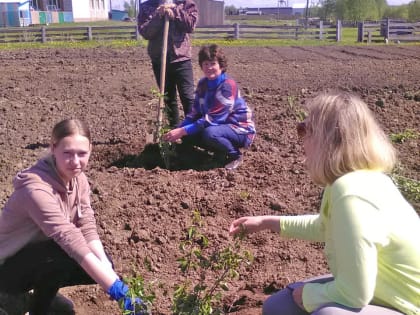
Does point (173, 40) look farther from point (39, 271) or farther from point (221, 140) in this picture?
point (39, 271)

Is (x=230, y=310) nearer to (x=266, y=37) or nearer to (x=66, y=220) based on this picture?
(x=66, y=220)

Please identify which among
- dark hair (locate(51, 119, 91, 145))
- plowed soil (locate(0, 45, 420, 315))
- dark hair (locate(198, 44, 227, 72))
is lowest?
plowed soil (locate(0, 45, 420, 315))

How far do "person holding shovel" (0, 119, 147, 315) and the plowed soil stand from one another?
0.31 m

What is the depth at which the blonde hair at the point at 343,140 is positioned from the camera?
2.11 metres

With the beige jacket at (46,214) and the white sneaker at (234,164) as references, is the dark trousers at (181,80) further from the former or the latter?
the beige jacket at (46,214)

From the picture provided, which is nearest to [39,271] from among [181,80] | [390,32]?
[181,80]

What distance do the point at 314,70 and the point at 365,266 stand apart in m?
10.5

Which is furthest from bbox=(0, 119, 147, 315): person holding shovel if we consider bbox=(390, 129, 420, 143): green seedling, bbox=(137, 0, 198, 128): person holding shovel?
bbox=(390, 129, 420, 143): green seedling

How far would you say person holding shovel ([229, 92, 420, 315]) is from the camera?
1.98m

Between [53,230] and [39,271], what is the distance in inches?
14.1

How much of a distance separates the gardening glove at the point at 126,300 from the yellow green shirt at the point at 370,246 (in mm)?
674

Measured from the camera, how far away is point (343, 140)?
2104 millimetres

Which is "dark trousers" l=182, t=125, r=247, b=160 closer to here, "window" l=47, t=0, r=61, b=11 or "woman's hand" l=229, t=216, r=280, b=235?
"woman's hand" l=229, t=216, r=280, b=235

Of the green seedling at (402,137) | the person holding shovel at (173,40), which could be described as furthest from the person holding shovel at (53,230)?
the green seedling at (402,137)
